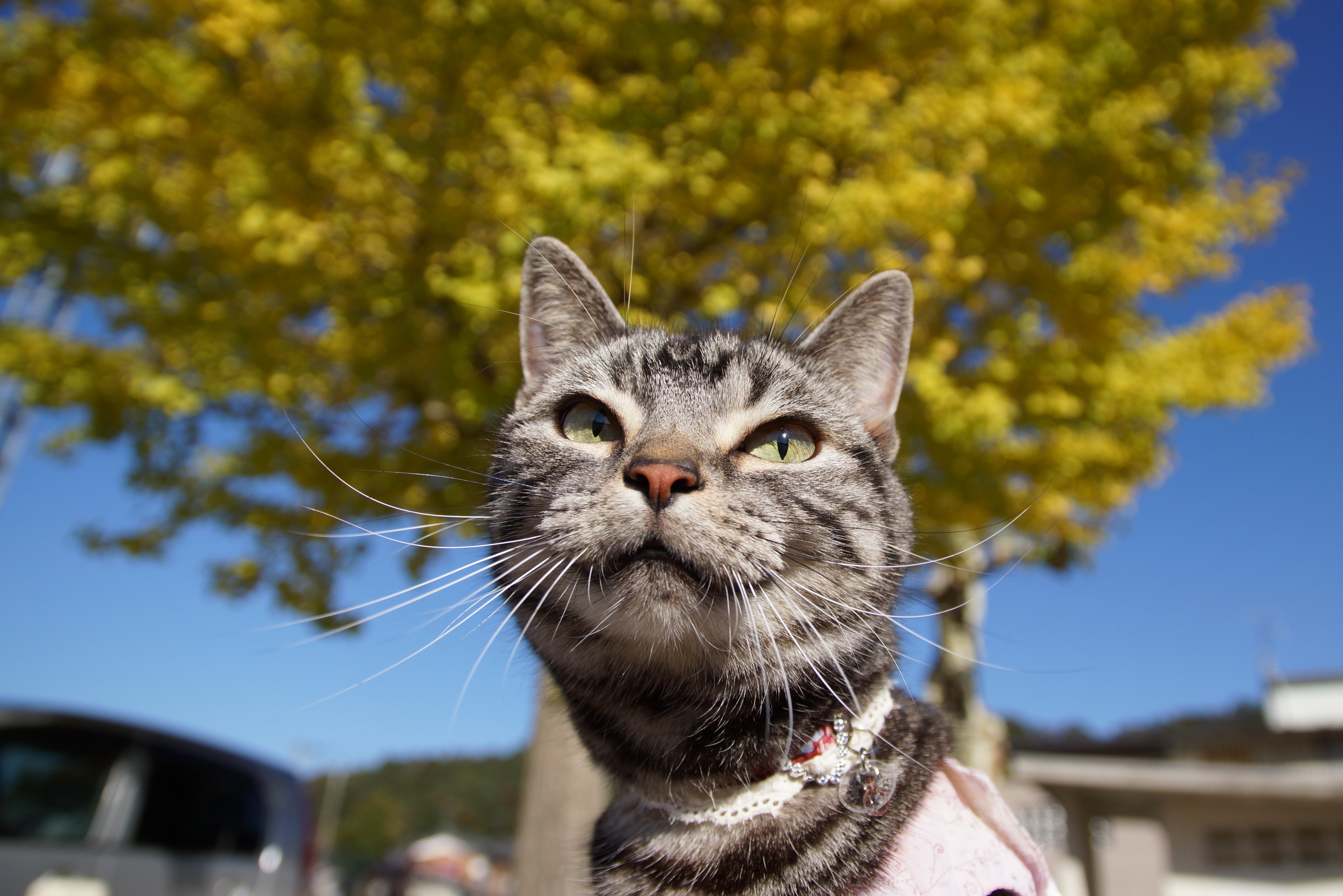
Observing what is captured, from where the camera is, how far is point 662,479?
4.73 ft

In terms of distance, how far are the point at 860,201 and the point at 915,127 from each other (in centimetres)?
71

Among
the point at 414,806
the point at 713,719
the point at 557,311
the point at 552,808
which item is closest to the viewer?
the point at 713,719

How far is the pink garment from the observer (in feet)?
4.78

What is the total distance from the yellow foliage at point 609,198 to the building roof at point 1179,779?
3.91m

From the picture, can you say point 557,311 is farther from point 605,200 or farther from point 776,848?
point 605,200

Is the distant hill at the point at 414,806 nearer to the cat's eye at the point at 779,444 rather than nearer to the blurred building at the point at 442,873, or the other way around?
the blurred building at the point at 442,873

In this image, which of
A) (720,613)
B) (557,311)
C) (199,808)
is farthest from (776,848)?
(199,808)

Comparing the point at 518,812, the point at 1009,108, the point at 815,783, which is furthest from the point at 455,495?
the point at 1009,108

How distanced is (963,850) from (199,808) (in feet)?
15.5

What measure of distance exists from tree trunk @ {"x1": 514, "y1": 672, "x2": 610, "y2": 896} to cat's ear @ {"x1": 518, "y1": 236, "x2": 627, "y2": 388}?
1742 mm

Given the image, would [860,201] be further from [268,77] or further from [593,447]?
[268,77]

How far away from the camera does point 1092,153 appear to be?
14.8 feet

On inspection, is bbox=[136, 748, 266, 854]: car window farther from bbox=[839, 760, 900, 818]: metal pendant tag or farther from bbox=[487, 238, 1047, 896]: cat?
bbox=[839, 760, 900, 818]: metal pendant tag

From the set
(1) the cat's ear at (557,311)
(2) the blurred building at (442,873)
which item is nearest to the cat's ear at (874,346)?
(1) the cat's ear at (557,311)
